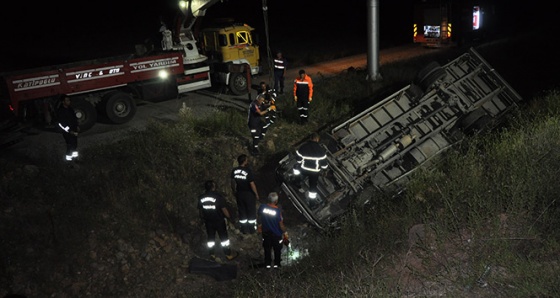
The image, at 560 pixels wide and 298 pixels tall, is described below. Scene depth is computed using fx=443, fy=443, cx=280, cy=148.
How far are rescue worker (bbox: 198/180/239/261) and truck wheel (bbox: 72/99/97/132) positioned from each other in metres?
5.79

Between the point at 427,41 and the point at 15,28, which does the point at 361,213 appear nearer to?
the point at 427,41

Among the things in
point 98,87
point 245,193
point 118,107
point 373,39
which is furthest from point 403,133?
point 98,87

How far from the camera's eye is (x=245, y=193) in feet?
24.7

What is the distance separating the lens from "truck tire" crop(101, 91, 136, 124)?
11766 millimetres

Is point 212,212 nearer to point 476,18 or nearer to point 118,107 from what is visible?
point 118,107

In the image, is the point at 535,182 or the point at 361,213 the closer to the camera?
the point at 535,182

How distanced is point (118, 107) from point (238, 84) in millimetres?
4099

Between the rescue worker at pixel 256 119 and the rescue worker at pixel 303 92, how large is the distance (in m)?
1.23

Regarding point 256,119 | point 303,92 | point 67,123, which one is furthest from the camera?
point 303,92

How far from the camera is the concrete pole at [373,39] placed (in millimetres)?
14164

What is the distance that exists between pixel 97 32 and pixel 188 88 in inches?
1158

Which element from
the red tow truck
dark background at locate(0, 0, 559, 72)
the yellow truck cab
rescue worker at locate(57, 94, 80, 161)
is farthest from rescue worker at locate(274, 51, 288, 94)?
dark background at locate(0, 0, 559, 72)

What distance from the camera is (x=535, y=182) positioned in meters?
6.04

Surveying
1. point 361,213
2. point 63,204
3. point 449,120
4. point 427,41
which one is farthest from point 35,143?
point 427,41
